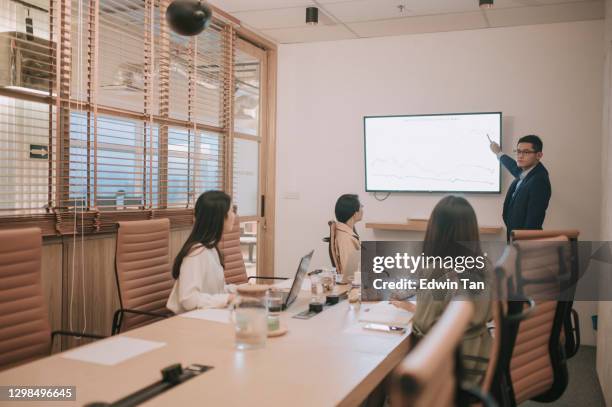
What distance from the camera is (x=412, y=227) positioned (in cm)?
521

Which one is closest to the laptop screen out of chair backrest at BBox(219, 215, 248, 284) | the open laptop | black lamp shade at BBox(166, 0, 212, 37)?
the open laptop

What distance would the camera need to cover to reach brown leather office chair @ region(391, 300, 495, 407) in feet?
2.22

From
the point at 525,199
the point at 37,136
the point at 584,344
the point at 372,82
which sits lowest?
the point at 584,344

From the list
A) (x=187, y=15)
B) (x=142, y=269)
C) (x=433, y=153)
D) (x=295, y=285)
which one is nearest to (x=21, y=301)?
(x=142, y=269)

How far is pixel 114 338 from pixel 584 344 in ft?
14.0

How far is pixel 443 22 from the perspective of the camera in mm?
4953

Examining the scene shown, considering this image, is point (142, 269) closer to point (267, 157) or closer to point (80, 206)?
point (80, 206)

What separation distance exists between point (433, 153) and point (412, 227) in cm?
73

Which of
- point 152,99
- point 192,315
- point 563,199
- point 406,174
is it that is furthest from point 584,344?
point 152,99

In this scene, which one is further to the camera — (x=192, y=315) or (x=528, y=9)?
(x=528, y=9)

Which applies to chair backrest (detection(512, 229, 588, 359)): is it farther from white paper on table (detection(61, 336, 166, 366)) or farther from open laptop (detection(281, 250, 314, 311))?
white paper on table (detection(61, 336, 166, 366))

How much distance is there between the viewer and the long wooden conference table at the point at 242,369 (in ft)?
5.07

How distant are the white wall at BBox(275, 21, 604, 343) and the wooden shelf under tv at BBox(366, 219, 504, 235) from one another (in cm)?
17

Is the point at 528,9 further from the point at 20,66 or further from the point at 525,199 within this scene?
the point at 20,66
